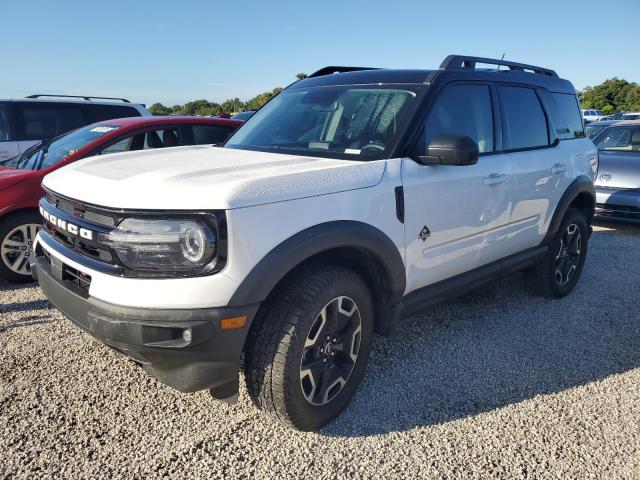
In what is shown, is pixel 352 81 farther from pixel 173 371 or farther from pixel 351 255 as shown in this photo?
pixel 173 371

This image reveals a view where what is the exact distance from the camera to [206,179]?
7.45 feet

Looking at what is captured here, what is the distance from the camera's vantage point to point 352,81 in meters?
3.41

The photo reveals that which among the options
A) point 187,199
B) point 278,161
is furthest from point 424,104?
point 187,199

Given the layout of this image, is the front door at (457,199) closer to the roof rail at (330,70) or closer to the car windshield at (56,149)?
the roof rail at (330,70)

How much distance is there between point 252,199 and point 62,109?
6580 mm

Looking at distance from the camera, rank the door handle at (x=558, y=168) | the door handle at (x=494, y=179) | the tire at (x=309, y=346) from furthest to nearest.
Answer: the door handle at (x=558, y=168), the door handle at (x=494, y=179), the tire at (x=309, y=346)

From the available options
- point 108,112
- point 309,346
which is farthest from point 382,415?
point 108,112

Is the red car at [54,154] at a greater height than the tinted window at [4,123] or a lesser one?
lesser

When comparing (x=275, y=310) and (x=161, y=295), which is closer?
(x=161, y=295)

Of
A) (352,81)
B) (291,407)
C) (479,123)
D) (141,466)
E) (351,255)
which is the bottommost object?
(141,466)

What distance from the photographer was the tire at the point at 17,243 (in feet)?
14.3

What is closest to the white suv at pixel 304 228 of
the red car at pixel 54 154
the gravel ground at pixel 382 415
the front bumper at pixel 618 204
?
the gravel ground at pixel 382 415

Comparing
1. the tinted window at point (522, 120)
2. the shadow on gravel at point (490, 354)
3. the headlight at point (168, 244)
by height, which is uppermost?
the tinted window at point (522, 120)

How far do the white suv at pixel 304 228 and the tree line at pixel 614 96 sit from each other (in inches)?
1876
